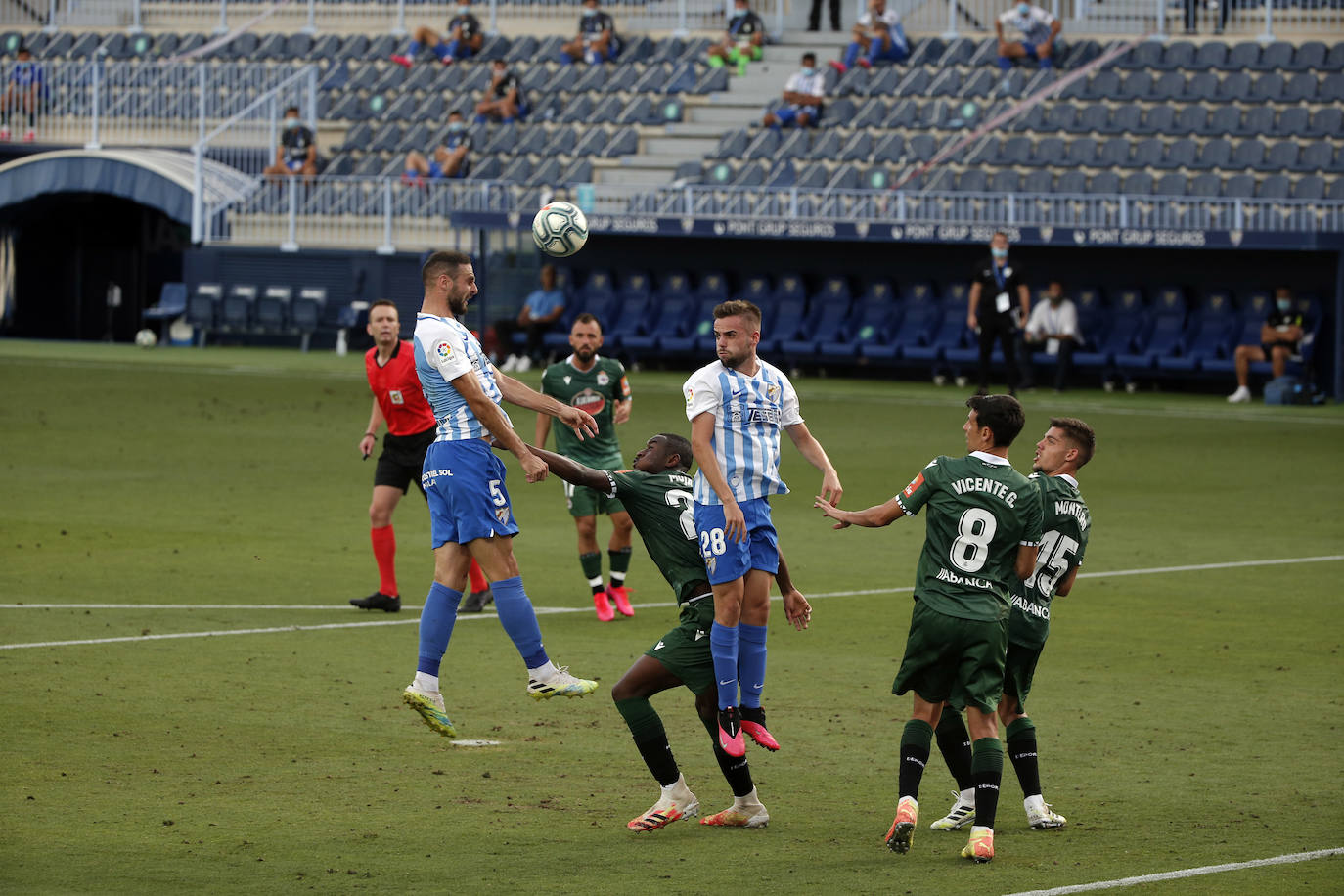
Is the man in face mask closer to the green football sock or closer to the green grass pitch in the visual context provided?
the green grass pitch

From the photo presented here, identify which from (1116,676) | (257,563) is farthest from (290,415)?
(1116,676)

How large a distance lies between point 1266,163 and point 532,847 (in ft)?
86.9

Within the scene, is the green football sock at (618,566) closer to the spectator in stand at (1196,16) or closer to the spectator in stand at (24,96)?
the spectator in stand at (1196,16)

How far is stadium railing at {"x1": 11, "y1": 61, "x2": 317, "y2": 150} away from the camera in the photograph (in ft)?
137

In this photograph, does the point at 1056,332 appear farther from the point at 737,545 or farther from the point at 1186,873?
the point at 1186,873

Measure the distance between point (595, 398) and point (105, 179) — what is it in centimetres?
2901

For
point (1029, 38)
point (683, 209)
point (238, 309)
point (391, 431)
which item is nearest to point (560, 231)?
point (391, 431)

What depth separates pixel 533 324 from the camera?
3284 centimetres

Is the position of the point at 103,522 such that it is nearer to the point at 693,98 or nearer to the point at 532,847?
the point at 532,847

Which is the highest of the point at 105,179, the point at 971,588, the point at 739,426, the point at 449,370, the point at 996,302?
the point at 105,179

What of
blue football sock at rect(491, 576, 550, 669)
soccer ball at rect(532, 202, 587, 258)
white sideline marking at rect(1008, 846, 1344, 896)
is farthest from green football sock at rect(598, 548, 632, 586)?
white sideline marking at rect(1008, 846, 1344, 896)

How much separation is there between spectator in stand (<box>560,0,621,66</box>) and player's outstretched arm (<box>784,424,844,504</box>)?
33.0m

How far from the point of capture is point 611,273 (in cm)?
3462

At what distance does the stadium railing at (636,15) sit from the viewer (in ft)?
114
